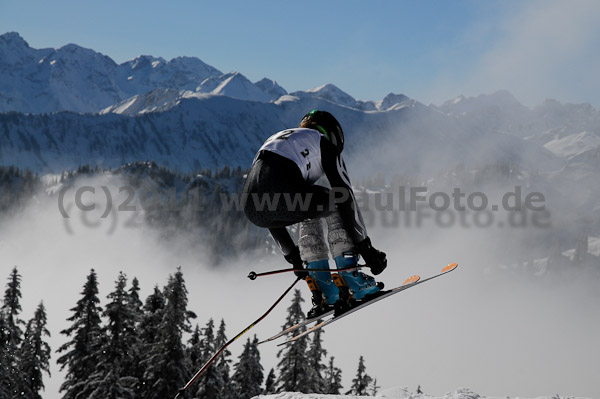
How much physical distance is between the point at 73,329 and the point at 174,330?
677 cm

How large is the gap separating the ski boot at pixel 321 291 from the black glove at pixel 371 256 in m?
0.65

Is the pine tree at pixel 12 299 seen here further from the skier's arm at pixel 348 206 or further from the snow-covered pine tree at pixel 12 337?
the skier's arm at pixel 348 206

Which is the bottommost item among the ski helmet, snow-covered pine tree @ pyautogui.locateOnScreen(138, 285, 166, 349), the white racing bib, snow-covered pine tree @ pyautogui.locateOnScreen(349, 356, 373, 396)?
snow-covered pine tree @ pyautogui.locateOnScreen(349, 356, 373, 396)

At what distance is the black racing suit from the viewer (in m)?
6.31

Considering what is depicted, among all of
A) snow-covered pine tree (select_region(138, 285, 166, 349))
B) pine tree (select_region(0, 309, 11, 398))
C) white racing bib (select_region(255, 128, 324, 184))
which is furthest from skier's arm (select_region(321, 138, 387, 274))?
snow-covered pine tree (select_region(138, 285, 166, 349))

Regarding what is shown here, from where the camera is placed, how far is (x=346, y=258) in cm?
698

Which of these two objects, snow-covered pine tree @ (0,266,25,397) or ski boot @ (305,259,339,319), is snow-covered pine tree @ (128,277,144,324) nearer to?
snow-covered pine tree @ (0,266,25,397)

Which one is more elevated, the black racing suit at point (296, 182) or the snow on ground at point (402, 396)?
the black racing suit at point (296, 182)

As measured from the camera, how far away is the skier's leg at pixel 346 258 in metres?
6.88

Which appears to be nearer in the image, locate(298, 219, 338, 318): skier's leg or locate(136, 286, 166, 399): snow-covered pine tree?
locate(298, 219, 338, 318): skier's leg

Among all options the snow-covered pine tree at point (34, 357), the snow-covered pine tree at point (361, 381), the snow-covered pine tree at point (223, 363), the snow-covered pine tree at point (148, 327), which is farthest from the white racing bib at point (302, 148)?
the snow-covered pine tree at point (361, 381)

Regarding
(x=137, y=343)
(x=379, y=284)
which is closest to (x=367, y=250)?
(x=379, y=284)

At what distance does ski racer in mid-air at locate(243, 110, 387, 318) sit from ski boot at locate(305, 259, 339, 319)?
4.1 inches

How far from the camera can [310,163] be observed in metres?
6.45
